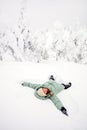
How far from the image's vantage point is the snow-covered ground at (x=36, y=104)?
1.37 meters

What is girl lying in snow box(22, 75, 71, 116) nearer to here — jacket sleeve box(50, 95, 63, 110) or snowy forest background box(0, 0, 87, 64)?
jacket sleeve box(50, 95, 63, 110)

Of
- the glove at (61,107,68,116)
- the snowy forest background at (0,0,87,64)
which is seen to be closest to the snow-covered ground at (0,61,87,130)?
the glove at (61,107,68,116)

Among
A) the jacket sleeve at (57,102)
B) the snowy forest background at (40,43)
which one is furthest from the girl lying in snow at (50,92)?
the snowy forest background at (40,43)

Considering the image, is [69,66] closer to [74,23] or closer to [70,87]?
[70,87]

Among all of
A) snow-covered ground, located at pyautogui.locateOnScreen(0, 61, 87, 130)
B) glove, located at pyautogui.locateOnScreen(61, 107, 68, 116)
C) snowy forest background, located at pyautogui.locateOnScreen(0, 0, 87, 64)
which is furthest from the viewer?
snowy forest background, located at pyautogui.locateOnScreen(0, 0, 87, 64)

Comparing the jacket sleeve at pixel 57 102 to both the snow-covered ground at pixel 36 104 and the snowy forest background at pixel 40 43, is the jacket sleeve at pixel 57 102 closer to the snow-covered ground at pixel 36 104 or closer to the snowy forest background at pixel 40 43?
the snow-covered ground at pixel 36 104

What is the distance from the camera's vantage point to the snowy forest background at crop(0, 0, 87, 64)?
7.73 m

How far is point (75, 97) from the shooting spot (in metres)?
1.76

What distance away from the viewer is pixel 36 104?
160 cm

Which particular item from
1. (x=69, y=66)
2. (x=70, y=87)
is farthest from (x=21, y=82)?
(x=69, y=66)

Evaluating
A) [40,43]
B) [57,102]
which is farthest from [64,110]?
[40,43]

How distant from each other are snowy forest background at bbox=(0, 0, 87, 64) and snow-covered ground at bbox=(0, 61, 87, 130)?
4.86 meters

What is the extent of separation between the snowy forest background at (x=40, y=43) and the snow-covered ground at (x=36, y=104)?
4856mm

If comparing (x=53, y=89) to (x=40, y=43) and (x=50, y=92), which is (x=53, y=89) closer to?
(x=50, y=92)
